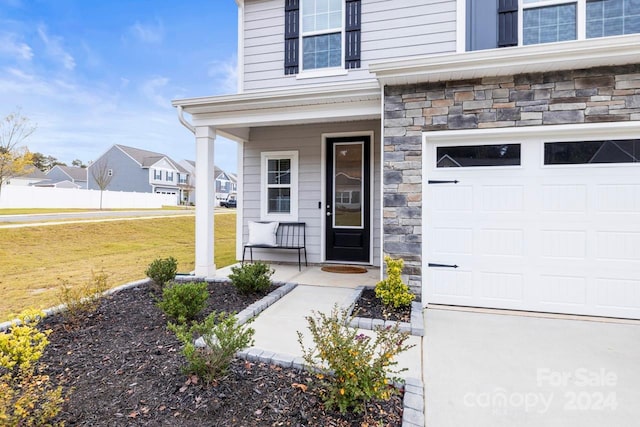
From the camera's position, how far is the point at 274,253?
6.58m

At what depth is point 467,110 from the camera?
376 centimetres

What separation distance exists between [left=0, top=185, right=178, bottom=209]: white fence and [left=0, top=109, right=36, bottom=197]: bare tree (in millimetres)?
4244

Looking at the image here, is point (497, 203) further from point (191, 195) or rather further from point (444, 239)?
point (191, 195)

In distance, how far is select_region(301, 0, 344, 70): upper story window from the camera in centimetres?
607

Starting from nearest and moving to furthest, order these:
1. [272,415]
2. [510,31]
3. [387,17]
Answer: [272,415] → [510,31] → [387,17]

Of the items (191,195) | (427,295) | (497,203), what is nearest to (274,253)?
(427,295)

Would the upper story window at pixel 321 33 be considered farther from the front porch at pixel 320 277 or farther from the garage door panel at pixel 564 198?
the garage door panel at pixel 564 198

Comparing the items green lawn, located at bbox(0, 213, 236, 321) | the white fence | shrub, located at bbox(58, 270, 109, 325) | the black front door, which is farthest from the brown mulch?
the white fence

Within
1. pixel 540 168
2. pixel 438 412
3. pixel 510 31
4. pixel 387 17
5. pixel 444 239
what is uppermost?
pixel 387 17

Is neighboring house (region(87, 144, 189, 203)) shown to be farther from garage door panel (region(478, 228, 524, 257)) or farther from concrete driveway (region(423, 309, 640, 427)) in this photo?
concrete driveway (region(423, 309, 640, 427))

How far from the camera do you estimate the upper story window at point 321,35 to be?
595cm

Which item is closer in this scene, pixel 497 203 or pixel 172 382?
pixel 172 382

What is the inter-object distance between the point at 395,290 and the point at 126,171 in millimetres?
33757

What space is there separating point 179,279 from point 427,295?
11.7ft
